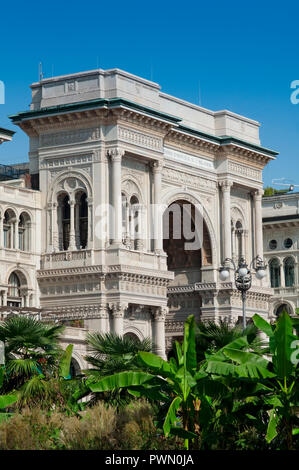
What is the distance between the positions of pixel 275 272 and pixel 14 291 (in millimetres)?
35726

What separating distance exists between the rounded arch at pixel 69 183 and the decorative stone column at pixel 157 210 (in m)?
5.06

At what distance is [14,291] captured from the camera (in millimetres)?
70688

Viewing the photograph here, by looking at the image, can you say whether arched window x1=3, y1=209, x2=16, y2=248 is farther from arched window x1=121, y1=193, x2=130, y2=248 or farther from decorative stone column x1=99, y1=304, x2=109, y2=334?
arched window x1=121, y1=193, x2=130, y2=248

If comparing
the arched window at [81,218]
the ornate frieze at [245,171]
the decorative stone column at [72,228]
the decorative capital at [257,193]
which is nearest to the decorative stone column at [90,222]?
the decorative stone column at [72,228]

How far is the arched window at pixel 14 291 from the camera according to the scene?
230 feet

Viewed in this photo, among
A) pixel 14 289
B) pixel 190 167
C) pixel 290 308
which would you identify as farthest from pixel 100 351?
pixel 290 308

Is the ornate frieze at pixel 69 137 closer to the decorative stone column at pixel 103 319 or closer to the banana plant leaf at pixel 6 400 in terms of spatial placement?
the decorative stone column at pixel 103 319

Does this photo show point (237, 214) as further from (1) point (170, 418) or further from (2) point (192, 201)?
(1) point (170, 418)

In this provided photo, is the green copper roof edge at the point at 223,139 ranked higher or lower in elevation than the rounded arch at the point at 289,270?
higher

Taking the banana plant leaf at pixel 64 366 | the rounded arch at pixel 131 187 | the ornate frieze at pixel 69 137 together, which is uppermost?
the ornate frieze at pixel 69 137

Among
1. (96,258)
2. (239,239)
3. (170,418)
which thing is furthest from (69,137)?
(170,418)
